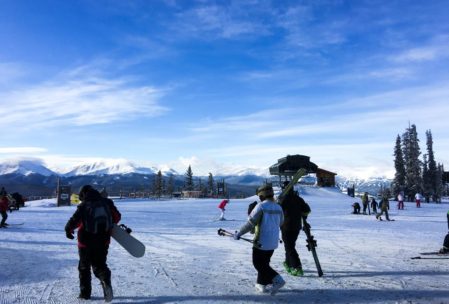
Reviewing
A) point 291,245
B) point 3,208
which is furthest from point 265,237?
point 3,208

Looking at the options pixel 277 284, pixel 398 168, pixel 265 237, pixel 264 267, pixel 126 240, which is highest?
pixel 398 168

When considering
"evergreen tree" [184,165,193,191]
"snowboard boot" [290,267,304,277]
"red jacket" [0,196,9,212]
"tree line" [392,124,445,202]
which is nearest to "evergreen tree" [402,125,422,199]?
"tree line" [392,124,445,202]

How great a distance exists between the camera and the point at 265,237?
21.9ft

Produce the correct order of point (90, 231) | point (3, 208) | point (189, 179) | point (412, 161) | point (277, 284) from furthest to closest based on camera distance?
point (189, 179) → point (412, 161) → point (3, 208) → point (277, 284) → point (90, 231)

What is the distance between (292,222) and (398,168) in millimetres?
65959

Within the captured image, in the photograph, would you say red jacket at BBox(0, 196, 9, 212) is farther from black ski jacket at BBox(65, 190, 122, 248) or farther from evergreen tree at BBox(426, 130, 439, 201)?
evergreen tree at BBox(426, 130, 439, 201)

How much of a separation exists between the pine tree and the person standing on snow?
65.5m

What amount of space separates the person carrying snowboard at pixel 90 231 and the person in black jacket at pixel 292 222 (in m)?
3.32

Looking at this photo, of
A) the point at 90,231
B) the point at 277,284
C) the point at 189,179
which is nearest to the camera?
the point at 90,231

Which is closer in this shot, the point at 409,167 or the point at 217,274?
the point at 217,274

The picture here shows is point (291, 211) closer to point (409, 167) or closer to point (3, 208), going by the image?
point (3, 208)

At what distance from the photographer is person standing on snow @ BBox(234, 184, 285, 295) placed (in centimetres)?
667

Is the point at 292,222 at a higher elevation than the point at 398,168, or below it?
below

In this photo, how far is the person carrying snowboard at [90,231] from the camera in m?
Result: 6.25
